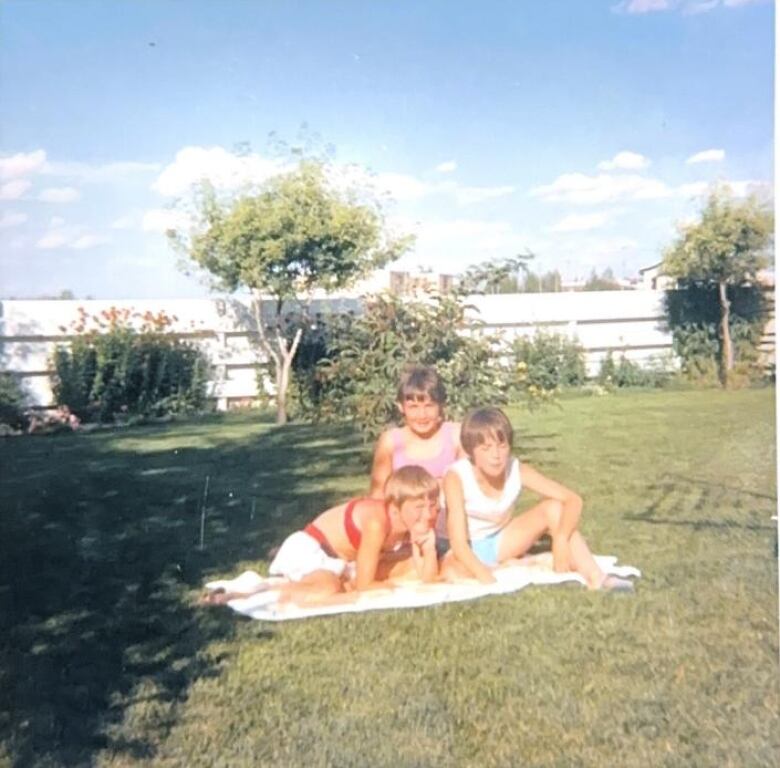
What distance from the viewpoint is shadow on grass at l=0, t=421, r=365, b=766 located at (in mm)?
2662

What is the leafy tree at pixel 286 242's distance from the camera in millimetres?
2652

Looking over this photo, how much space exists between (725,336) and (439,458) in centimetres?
90

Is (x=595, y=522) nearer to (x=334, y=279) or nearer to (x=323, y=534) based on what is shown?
(x=323, y=534)

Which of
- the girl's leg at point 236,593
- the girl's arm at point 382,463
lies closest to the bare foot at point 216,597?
the girl's leg at point 236,593

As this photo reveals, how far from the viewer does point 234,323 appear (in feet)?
9.04

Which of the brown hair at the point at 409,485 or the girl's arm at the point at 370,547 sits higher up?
the brown hair at the point at 409,485

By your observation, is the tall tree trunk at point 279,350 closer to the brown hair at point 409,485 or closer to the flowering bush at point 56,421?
the brown hair at point 409,485

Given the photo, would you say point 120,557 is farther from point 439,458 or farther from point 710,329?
point 710,329

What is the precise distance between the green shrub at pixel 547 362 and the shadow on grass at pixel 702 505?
395mm

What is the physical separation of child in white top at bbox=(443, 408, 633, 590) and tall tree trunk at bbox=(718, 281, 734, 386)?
60 cm

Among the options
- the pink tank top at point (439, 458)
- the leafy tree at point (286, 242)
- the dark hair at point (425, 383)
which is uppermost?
the leafy tree at point (286, 242)

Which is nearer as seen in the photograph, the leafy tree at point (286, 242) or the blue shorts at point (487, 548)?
the leafy tree at point (286, 242)

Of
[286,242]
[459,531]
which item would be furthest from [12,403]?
[459,531]

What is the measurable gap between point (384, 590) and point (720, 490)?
1.00m
